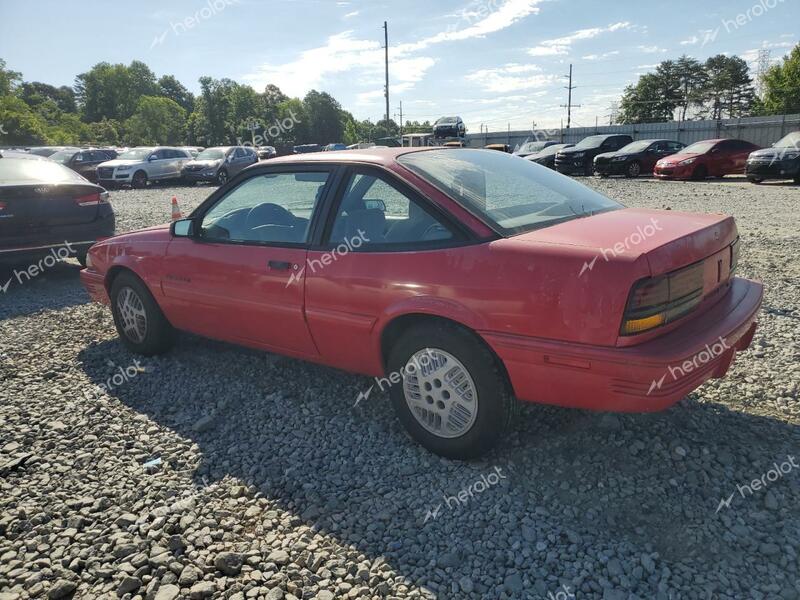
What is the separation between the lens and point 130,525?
2.62 m

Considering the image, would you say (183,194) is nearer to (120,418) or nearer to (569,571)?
(120,418)

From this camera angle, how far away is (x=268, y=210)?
3.78 meters

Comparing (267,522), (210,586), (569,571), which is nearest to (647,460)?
(569,571)

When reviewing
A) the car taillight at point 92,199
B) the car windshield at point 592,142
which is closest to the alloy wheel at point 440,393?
the car taillight at point 92,199

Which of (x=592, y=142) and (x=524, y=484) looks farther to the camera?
(x=592, y=142)

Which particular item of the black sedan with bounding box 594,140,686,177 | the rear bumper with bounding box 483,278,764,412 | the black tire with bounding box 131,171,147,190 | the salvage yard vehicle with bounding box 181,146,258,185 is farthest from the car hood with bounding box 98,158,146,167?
the rear bumper with bounding box 483,278,764,412

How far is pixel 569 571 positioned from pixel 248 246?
256cm

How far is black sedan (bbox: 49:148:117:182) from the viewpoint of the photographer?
22953 millimetres

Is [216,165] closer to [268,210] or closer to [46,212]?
[46,212]

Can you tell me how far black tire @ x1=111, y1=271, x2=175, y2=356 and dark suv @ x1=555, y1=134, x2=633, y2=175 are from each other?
20.6 meters

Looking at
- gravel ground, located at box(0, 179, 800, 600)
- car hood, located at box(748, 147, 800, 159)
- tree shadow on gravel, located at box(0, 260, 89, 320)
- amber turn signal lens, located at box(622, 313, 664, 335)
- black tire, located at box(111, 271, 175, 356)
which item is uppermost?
car hood, located at box(748, 147, 800, 159)

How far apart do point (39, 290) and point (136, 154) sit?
793 inches

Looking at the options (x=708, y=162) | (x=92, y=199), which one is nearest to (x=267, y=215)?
(x=92, y=199)

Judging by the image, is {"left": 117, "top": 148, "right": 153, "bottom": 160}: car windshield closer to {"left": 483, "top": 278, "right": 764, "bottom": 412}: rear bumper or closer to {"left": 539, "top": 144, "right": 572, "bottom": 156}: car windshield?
{"left": 539, "top": 144, "right": 572, "bottom": 156}: car windshield
